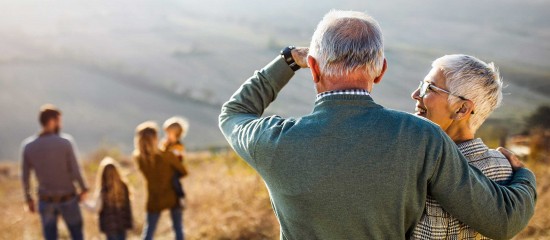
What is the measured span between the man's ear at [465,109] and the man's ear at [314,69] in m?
0.49

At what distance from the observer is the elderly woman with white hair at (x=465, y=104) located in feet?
5.97

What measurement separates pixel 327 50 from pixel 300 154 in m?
0.28

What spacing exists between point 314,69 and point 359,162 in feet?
0.96

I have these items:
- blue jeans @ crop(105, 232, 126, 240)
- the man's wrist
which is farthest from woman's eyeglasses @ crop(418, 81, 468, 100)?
blue jeans @ crop(105, 232, 126, 240)

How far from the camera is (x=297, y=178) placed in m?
1.65

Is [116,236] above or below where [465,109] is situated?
below


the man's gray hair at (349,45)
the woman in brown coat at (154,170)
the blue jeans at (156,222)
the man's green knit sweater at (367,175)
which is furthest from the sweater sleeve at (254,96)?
the blue jeans at (156,222)

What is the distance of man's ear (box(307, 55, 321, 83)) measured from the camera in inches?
66.7

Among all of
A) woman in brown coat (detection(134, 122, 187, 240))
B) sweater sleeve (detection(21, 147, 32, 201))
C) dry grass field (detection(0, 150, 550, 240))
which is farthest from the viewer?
dry grass field (detection(0, 150, 550, 240))

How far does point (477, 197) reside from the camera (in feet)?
5.30

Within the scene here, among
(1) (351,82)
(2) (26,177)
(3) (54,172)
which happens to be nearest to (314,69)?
(1) (351,82)

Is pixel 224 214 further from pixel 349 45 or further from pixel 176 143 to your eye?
pixel 349 45

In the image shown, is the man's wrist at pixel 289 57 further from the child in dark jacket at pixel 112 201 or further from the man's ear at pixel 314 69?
the child in dark jacket at pixel 112 201

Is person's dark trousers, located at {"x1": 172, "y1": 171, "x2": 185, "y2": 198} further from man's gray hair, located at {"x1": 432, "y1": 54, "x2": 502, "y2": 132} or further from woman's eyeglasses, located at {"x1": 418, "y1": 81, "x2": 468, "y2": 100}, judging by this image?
man's gray hair, located at {"x1": 432, "y1": 54, "x2": 502, "y2": 132}
